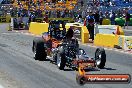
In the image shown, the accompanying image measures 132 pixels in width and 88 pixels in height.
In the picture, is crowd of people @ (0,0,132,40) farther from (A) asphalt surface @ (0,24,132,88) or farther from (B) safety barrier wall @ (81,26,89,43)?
(A) asphalt surface @ (0,24,132,88)

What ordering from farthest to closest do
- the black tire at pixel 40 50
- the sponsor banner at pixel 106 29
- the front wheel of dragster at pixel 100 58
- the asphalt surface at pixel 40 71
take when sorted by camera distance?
Answer: the sponsor banner at pixel 106 29, the black tire at pixel 40 50, the front wheel of dragster at pixel 100 58, the asphalt surface at pixel 40 71

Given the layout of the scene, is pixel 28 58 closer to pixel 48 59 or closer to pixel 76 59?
pixel 48 59

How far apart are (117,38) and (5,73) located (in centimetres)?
1151

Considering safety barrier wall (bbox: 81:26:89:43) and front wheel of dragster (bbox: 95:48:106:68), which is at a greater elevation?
front wheel of dragster (bbox: 95:48:106:68)

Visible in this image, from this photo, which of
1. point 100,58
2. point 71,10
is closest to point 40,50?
point 100,58

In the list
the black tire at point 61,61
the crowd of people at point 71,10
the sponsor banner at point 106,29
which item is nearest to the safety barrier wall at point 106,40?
the sponsor banner at point 106,29

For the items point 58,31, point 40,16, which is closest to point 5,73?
point 58,31

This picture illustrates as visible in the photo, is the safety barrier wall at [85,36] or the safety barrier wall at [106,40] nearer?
the safety barrier wall at [106,40]

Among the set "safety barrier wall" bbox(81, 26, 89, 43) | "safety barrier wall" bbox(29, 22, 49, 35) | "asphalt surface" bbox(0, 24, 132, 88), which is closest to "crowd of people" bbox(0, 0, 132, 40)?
"safety barrier wall" bbox(29, 22, 49, 35)

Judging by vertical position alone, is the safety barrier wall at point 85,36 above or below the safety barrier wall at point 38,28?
above

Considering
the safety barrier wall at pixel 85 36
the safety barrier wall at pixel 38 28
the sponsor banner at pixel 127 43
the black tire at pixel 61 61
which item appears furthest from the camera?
the safety barrier wall at pixel 38 28

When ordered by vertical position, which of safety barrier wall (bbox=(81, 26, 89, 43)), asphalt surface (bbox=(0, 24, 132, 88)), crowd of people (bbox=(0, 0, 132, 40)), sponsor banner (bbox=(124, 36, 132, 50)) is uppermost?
asphalt surface (bbox=(0, 24, 132, 88))

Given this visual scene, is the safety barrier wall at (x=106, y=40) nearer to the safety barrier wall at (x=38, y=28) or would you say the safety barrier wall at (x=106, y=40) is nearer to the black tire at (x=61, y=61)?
the safety barrier wall at (x=38, y=28)

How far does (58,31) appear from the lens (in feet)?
56.6
